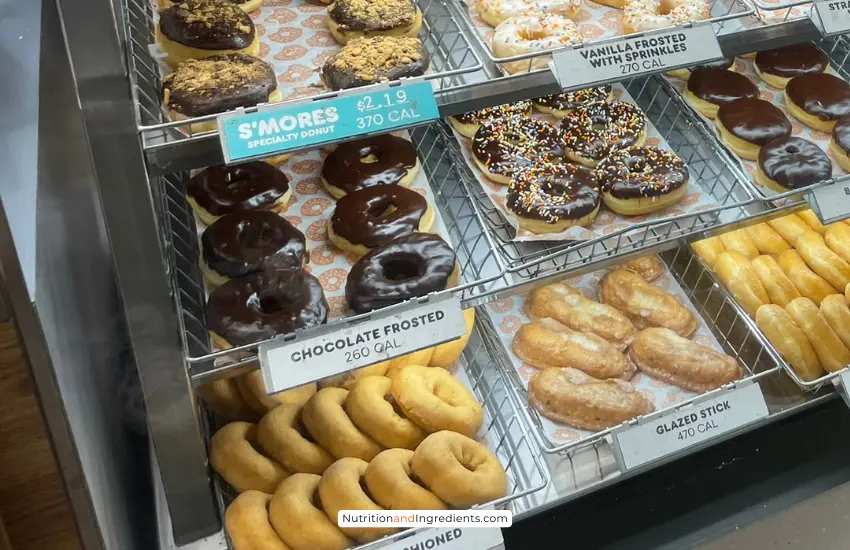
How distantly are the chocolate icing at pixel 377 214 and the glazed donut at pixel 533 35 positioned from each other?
357 millimetres

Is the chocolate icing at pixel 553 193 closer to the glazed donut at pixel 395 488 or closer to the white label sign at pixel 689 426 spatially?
the white label sign at pixel 689 426

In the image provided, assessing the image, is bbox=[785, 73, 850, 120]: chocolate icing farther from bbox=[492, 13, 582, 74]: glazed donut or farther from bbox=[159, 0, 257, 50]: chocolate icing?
bbox=[159, 0, 257, 50]: chocolate icing

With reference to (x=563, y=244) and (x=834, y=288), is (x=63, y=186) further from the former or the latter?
(x=834, y=288)

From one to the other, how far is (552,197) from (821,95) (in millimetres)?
793

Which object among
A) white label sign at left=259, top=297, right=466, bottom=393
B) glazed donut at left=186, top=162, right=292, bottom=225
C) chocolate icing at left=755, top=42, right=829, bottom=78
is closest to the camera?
white label sign at left=259, top=297, right=466, bottom=393

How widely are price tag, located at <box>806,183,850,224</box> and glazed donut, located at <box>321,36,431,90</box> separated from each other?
821 millimetres

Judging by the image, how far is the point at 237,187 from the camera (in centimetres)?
169

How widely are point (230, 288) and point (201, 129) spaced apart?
10.8 inches

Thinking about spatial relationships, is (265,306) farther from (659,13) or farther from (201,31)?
(659,13)

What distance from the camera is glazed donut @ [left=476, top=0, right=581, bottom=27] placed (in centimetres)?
181

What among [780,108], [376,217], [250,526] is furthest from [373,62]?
[780,108]

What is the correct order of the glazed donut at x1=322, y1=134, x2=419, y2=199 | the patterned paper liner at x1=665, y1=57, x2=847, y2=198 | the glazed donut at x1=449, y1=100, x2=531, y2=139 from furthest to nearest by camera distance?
the glazed donut at x1=449, y1=100, x2=531, y2=139
the patterned paper liner at x1=665, y1=57, x2=847, y2=198
the glazed donut at x1=322, y1=134, x2=419, y2=199

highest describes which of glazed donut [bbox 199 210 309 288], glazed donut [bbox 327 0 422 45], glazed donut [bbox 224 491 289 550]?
glazed donut [bbox 327 0 422 45]

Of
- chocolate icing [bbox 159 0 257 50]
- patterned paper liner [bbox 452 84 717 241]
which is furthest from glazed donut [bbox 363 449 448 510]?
chocolate icing [bbox 159 0 257 50]
